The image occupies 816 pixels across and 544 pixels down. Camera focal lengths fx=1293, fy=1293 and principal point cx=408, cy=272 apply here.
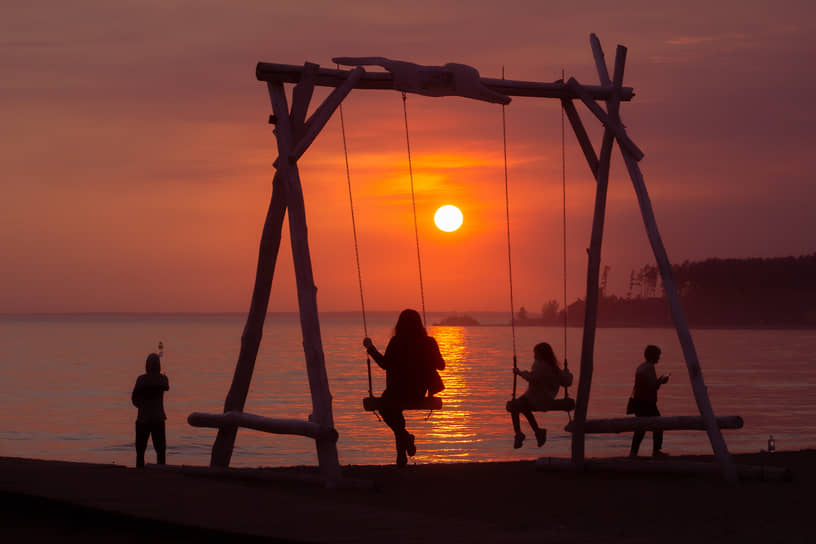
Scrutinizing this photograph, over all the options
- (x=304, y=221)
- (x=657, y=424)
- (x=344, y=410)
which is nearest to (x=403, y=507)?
(x=304, y=221)

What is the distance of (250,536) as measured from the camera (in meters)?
8.72

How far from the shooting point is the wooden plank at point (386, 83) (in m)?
14.1

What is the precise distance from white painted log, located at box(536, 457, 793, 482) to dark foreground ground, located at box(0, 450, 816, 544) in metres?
0.11

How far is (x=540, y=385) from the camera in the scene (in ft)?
52.4

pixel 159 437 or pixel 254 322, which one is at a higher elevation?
pixel 254 322

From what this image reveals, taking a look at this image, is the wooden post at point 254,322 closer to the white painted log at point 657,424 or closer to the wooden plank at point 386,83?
the wooden plank at point 386,83

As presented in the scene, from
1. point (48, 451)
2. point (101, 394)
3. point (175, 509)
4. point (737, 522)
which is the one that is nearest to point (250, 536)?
point (175, 509)

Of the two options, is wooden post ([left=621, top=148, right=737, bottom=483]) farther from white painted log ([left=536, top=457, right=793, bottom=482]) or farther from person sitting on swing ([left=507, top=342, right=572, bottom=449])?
person sitting on swing ([left=507, top=342, right=572, bottom=449])

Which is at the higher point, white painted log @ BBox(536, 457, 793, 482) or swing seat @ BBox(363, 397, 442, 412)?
swing seat @ BBox(363, 397, 442, 412)

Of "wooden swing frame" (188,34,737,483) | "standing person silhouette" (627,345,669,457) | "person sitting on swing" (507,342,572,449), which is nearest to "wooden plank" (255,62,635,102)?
"wooden swing frame" (188,34,737,483)

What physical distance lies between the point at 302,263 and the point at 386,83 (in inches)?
95.1

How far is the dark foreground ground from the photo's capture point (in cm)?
910

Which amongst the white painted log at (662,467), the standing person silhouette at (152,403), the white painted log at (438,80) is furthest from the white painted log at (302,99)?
the white painted log at (662,467)

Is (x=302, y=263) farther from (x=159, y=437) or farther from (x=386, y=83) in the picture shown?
(x=159, y=437)
